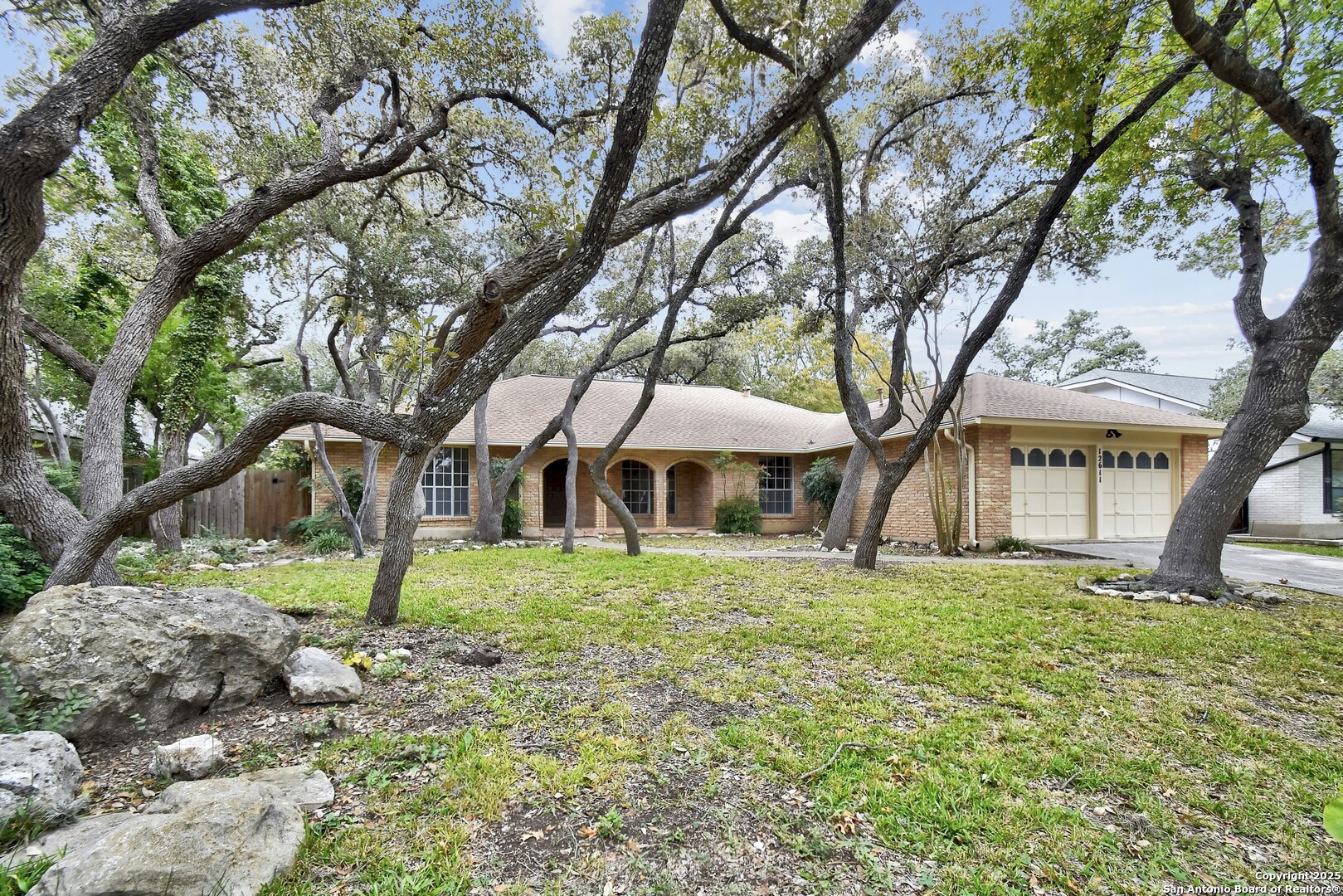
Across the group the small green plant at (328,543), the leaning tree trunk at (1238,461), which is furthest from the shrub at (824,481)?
the small green plant at (328,543)

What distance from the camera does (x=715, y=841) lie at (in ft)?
7.18

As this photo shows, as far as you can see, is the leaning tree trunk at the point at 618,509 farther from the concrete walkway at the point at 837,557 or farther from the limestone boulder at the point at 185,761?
the limestone boulder at the point at 185,761

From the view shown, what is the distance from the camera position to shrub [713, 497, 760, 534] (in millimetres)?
15406

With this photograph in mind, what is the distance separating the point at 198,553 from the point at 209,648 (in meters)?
8.09

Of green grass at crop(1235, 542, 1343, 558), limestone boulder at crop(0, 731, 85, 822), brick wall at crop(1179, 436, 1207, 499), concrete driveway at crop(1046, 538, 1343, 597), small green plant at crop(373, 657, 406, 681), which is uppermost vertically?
brick wall at crop(1179, 436, 1207, 499)

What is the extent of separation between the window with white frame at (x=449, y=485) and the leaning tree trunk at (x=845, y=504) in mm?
8848

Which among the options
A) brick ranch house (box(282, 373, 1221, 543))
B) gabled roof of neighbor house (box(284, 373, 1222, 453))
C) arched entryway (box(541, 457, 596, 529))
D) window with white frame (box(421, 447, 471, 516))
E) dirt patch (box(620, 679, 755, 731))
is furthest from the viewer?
arched entryway (box(541, 457, 596, 529))

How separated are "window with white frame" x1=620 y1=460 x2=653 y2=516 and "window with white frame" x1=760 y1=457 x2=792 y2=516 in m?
3.38

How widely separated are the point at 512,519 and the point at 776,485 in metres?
7.62

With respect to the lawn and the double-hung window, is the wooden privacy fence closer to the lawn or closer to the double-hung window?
the lawn

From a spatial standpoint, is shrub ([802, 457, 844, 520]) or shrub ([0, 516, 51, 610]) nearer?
shrub ([0, 516, 51, 610])

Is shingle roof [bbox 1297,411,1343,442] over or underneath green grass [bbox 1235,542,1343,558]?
over

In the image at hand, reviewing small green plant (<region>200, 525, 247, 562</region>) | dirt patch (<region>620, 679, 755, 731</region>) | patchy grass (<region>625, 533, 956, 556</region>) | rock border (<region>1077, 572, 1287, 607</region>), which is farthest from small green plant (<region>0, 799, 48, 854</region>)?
patchy grass (<region>625, 533, 956, 556</region>)

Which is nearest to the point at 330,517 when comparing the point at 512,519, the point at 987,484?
the point at 512,519
